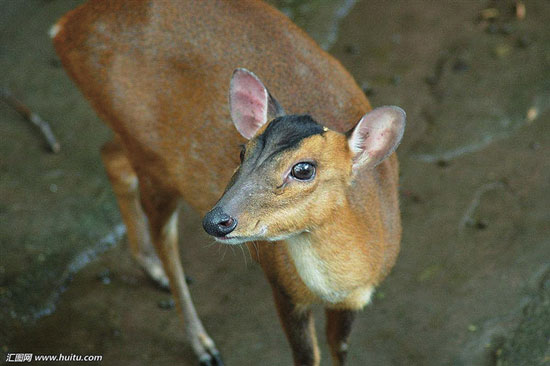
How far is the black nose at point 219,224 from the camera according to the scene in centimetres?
282

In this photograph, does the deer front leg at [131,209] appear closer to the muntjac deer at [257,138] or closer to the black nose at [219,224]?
the muntjac deer at [257,138]

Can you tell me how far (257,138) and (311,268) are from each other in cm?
62

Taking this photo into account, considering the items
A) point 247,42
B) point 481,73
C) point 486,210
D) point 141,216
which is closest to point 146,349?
point 141,216

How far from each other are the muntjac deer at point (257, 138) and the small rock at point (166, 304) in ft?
1.51

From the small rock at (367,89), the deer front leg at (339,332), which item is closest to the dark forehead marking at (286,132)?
the deer front leg at (339,332)

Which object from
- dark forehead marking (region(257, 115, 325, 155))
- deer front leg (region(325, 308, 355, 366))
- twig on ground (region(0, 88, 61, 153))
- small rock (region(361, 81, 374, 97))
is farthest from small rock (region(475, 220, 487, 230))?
twig on ground (region(0, 88, 61, 153))

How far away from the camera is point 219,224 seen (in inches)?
111

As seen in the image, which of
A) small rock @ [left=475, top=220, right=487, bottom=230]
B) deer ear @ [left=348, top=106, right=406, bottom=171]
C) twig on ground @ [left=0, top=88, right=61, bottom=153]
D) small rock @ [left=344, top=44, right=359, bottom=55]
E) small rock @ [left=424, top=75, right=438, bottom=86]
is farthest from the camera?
small rock @ [left=344, top=44, right=359, bottom=55]

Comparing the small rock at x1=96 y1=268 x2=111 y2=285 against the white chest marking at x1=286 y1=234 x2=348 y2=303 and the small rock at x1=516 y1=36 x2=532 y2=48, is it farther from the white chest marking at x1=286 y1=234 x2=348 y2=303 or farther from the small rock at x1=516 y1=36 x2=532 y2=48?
the small rock at x1=516 y1=36 x2=532 y2=48

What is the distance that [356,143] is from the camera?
3186 millimetres

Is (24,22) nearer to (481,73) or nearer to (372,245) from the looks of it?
(481,73)

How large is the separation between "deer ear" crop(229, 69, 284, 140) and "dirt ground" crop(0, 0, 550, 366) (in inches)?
66.0

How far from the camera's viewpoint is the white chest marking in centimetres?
323

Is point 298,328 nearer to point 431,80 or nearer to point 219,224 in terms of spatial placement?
point 219,224
